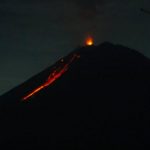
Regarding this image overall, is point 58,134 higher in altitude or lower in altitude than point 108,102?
lower

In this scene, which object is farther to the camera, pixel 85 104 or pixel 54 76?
pixel 54 76

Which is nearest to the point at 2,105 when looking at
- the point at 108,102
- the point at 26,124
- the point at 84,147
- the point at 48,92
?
the point at 48,92

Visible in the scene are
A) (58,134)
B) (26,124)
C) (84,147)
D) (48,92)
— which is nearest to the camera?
(84,147)

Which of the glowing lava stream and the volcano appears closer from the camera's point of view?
the volcano

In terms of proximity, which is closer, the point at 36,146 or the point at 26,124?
the point at 36,146

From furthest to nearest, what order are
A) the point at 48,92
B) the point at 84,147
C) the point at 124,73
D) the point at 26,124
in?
the point at 124,73, the point at 48,92, the point at 26,124, the point at 84,147

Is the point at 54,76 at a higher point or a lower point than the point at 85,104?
higher

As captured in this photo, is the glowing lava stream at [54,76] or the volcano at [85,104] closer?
the volcano at [85,104]

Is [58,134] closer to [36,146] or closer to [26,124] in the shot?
[36,146]
